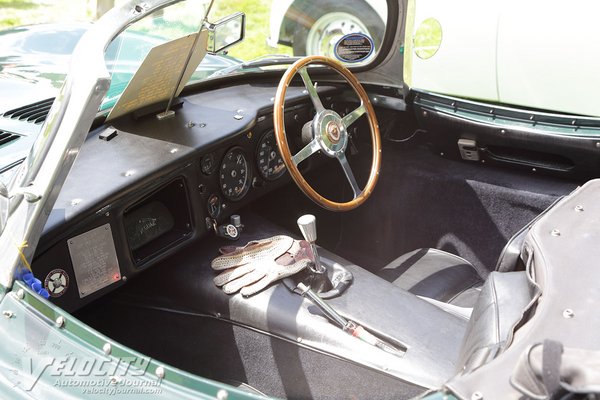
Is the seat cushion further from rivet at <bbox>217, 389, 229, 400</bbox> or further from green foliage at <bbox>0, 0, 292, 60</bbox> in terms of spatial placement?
green foliage at <bbox>0, 0, 292, 60</bbox>

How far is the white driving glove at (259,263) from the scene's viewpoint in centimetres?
235

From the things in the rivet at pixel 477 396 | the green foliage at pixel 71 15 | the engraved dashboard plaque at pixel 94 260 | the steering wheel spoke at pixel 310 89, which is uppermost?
the steering wheel spoke at pixel 310 89

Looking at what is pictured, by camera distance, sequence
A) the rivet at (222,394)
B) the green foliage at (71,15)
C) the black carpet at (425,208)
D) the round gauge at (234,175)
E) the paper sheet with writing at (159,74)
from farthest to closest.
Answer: the green foliage at (71,15)
the black carpet at (425,208)
the round gauge at (234,175)
the paper sheet with writing at (159,74)
the rivet at (222,394)

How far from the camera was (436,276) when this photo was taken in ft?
9.25

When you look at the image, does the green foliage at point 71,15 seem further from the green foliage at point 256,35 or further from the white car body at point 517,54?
the white car body at point 517,54

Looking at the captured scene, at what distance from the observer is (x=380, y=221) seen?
3.29 m

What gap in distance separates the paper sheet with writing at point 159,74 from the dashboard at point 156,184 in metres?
0.08

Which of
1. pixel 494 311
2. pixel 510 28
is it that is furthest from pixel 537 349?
pixel 510 28

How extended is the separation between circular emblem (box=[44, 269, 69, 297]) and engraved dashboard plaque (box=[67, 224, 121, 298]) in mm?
41

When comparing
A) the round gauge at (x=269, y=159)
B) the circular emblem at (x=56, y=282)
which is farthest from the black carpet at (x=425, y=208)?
the circular emblem at (x=56, y=282)

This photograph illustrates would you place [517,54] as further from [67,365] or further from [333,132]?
[67,365]

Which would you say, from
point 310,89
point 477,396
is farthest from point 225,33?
point 477,396

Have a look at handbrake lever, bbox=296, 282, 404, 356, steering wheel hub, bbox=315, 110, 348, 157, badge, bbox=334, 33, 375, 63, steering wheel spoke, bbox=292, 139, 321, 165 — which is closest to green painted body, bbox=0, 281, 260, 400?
handbrake lever, bbox=296, 282, 404, 356

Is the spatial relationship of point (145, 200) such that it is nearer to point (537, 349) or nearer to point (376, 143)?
point (376, 143)
